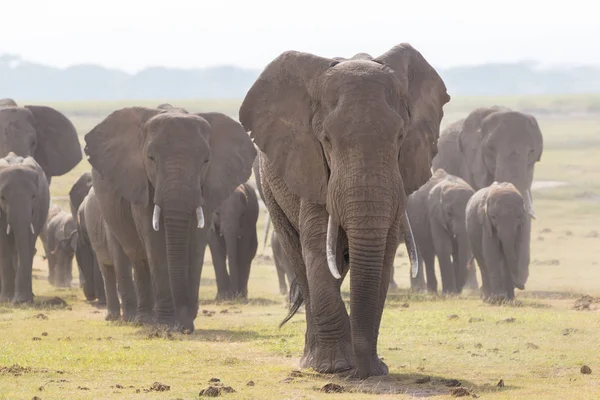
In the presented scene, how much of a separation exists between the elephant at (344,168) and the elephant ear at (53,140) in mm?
14510

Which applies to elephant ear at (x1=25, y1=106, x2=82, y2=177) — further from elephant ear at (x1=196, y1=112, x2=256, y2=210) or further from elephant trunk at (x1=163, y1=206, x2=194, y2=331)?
elephant trunk at (x1=163, y1=206, x2=194, y2=331)

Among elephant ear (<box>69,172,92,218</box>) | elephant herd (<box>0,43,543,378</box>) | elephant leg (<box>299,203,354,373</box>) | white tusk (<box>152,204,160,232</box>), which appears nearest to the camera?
elephant herd (<box>0,43,543,378</box>)

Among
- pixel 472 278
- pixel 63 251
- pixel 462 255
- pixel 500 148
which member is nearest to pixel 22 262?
pixel 63 251

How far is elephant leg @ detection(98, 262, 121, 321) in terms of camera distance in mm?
17828

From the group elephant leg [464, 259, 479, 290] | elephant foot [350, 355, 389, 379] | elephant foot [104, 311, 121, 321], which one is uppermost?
elephant foot [350, 355, 389, 379]

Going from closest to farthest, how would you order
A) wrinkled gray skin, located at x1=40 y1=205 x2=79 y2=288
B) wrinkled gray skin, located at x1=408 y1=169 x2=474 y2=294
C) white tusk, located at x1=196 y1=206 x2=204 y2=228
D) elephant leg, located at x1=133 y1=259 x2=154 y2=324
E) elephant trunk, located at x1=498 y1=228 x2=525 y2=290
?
white tusk, located at x1=196 y1=206 x2=204 y2=228, elephant leg, located at x1=133 y1=259 x2=154 y2=324, elephant trunk, located at x1=498 y1=228 x2=525 y2=290, wrinkled gray skin, located at x1=408 y1=169 x2=474 y2=294, wrinkled gray skin, located at x1=40 y1=205 x2=79 y2=288

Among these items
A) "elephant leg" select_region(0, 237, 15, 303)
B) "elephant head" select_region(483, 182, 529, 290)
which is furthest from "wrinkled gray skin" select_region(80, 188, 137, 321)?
"elephant head" select_region(483, 182, 529, 290)

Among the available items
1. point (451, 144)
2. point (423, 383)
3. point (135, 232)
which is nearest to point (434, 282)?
point (451, 144)

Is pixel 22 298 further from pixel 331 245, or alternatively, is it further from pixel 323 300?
pixel 331 245

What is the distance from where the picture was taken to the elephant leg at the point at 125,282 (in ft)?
55.3

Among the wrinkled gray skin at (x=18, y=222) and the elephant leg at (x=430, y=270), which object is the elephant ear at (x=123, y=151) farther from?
the elephant leg at (x=430, y=270)

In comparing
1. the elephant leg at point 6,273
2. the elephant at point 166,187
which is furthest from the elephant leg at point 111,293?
the elephant leg at point 6,273

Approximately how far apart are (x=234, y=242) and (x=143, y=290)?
6.18 meters

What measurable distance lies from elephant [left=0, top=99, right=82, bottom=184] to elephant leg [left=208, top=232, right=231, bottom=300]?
14.2ft
